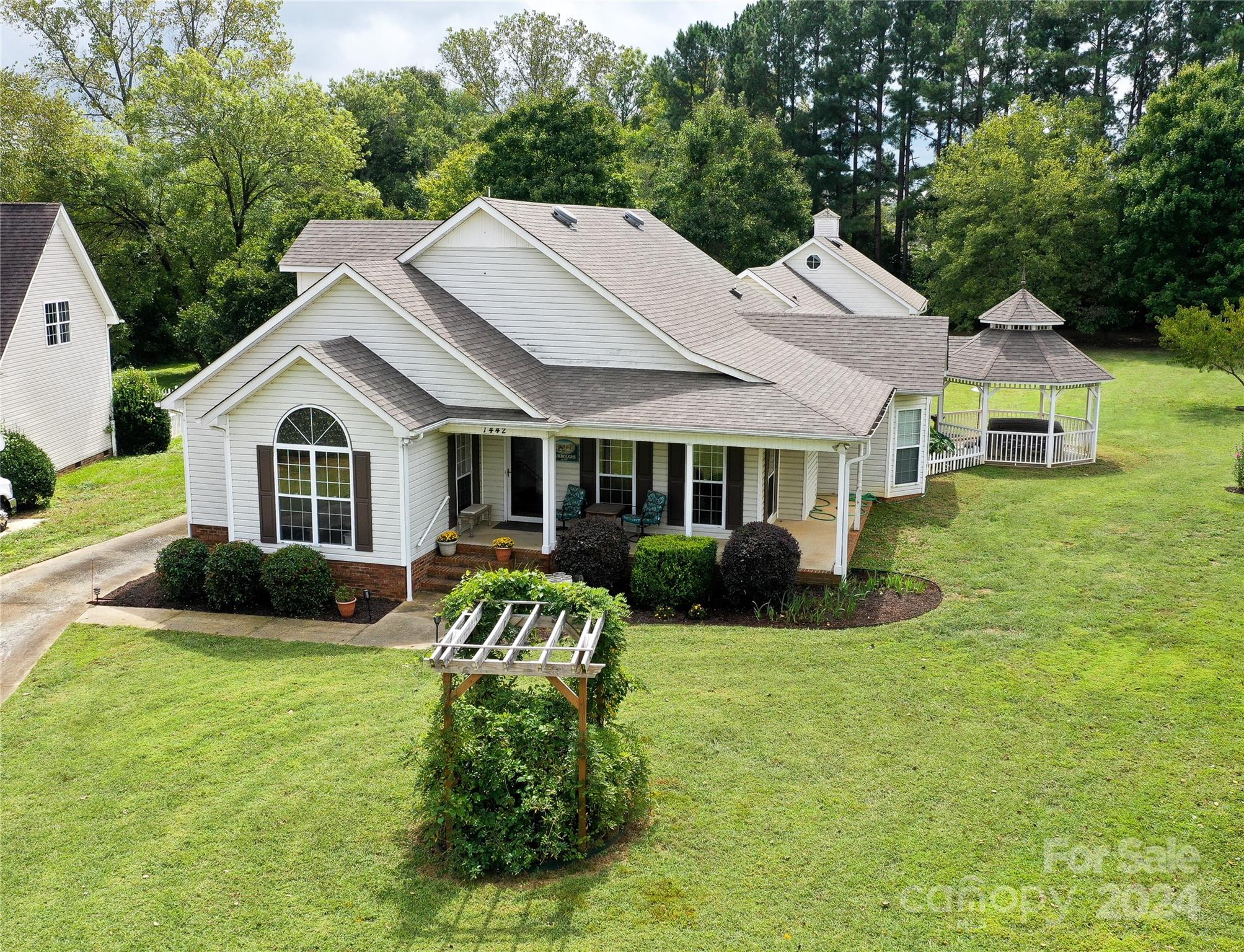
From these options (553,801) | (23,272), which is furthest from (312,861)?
(23,272)

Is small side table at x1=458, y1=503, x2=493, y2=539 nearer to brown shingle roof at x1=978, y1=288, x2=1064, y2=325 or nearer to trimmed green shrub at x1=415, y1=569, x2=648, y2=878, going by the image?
trimmed green shrub at x1=415, y1=569, x2=648, y2=878

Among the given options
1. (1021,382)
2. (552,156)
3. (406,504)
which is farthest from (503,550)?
(552,156)

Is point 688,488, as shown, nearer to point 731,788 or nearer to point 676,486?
point 676,486

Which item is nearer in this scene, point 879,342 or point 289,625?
point 289,625

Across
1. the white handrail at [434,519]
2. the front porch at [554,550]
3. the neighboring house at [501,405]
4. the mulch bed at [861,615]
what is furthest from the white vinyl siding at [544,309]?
the mulch bed at [861,615]

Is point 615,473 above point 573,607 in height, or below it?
above

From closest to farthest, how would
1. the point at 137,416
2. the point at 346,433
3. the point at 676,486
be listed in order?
1. the point at 346,433
2. the point at 676,486
3. the point at 137,416
